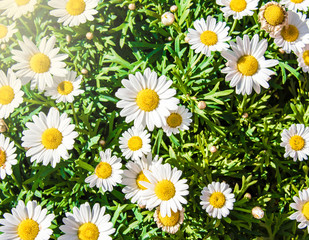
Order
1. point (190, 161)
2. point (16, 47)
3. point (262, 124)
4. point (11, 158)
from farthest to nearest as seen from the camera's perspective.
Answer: point (16, 47) → point (262, 124) → point (190, 161) → point (11, 158)

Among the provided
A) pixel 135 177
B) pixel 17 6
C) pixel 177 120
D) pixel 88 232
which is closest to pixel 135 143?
pixel 135 177

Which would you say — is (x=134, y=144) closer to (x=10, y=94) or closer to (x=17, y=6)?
(x=10, y=94)

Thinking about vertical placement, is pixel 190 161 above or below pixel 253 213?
above

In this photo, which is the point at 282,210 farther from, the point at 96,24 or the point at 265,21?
the point at 96,24

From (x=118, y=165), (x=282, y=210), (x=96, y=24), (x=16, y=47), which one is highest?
(x=96, y=24)

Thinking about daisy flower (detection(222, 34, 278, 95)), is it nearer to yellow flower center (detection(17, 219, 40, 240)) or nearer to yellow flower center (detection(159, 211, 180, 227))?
yellow flower center (detection(159, 211, 180, 227))

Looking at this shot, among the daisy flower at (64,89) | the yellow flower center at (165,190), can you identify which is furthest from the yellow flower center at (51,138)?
the yellow flower center at (165,190)

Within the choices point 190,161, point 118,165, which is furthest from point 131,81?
point 190,161
